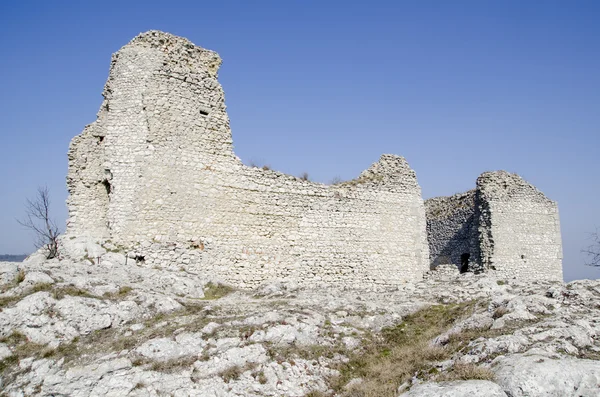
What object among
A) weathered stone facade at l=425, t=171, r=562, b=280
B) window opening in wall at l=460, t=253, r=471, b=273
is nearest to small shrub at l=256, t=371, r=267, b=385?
weathered stone facade at l=425, t=171, r=562, b=280

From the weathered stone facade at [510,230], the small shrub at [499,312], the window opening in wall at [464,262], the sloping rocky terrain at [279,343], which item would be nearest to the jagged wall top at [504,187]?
the weathered stone facade at [510,230]

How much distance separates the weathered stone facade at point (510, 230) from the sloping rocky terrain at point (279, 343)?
412 inches

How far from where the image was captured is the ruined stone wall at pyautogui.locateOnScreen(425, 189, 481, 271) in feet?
77.8

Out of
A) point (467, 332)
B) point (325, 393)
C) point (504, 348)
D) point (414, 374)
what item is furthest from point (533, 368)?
point (325, 393)

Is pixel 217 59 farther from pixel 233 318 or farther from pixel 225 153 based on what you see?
pixel 233 318

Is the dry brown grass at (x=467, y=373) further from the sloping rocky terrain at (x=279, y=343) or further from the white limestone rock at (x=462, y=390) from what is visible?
the white limestone rock at (x=462, y=390)

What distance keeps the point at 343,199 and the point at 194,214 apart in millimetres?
5876

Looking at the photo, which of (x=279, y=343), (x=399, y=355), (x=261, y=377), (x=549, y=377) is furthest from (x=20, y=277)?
(x=549, y=377)

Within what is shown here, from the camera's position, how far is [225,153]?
16.6 meters

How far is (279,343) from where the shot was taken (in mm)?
9328

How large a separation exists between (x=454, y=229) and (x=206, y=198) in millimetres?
14483

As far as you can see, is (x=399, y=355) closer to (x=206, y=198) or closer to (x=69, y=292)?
(x=69, y=292)

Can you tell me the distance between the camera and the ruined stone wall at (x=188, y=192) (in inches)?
592

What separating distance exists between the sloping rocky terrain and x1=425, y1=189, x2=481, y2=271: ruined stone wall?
37.7 feet
